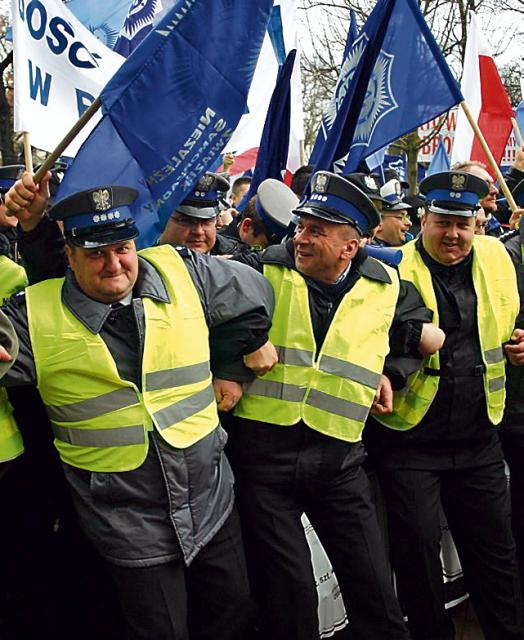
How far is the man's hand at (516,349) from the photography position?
13.4ft

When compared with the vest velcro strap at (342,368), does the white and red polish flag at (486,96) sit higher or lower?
higher

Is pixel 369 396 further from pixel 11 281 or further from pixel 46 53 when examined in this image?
pixel 46 53

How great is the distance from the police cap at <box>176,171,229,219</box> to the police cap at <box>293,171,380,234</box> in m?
0.78

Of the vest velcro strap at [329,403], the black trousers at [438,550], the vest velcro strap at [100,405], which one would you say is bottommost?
the black trousers at [438,550]

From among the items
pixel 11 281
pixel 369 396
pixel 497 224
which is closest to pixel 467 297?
pixel 369 396

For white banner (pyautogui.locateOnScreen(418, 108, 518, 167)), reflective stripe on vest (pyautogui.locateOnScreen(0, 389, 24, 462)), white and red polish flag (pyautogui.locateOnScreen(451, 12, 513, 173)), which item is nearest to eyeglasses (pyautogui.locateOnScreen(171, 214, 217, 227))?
reflective stripe on vest (pyautogui.locateOnScreen(0, 389, 24, 462))

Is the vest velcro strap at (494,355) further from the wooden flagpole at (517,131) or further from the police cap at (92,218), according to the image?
the wooden flagpole at (517,131)

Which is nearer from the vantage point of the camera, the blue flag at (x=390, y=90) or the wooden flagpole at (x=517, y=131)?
the blue flag at (x=390, y=90)

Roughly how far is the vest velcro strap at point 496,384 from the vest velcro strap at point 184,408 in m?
1.56

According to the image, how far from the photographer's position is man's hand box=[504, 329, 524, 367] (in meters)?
4.07

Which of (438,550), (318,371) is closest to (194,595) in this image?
(318,371)

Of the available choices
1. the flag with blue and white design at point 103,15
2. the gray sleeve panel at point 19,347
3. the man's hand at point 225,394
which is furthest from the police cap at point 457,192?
the flag with blue and white design at point 103,15

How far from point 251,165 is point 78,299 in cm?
576

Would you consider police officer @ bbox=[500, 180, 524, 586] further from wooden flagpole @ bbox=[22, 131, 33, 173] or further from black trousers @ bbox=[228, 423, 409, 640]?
wooden flagpole @ bbox=[22, 131, 33, 173]
